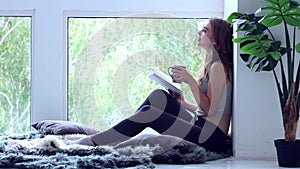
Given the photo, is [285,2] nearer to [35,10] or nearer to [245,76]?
[245,76]

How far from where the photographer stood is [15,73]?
393 cm

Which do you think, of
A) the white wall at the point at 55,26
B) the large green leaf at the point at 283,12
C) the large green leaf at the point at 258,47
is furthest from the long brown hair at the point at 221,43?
the white wall at the point at 55,26

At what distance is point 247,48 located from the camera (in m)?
2.67

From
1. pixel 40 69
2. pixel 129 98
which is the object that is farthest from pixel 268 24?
pixel 40 69

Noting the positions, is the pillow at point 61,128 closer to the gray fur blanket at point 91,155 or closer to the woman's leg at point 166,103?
the gray fur blanket at point 91,155

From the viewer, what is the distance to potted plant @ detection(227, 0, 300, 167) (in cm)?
253

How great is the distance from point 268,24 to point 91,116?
1763 mm

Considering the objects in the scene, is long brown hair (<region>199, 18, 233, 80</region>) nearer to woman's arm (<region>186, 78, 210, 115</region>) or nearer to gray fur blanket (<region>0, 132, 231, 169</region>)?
woman's arm (<region>186, 78, 210, 115</region>)

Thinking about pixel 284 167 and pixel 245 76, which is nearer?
pixel 284 167

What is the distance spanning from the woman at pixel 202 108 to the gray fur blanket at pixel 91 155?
10 centimetres

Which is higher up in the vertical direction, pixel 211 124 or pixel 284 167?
pixel 211 124

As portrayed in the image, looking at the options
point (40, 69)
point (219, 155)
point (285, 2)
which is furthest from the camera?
point (40, 69)

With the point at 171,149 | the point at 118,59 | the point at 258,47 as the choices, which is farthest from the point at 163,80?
the point at 118,59

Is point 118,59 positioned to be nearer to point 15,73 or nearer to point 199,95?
point 15,73
